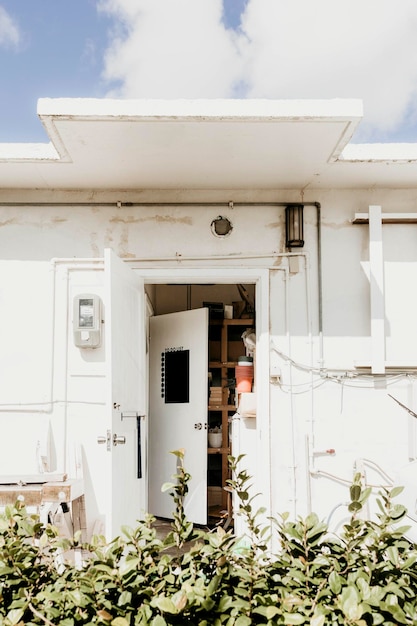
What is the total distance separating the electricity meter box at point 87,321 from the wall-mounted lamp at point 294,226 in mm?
1721

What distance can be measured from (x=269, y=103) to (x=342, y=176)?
1.18 metres

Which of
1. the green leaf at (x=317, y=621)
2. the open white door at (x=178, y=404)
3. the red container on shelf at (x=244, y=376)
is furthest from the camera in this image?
the open white door at (x=178, y=404)

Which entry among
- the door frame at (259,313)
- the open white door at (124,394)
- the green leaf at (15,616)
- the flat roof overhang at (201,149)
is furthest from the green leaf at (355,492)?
the door frame at (259,313)

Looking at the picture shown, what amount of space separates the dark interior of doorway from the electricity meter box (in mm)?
1705

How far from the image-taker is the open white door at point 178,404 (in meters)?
6.04

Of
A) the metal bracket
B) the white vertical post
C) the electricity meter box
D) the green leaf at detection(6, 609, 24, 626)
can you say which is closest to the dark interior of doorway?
the electricity meter box

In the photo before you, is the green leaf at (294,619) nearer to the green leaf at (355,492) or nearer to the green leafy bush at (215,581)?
the green leafy bush at (215,581)

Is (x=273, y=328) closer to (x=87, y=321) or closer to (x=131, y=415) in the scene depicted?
(x=131, y=415)

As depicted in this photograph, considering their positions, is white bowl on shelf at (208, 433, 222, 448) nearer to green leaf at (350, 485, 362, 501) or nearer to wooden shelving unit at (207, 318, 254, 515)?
wooden shelving unit at (207, 318, 254, 515)

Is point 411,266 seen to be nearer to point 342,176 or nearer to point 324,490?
point 342,176

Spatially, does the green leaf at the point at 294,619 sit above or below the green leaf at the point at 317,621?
below

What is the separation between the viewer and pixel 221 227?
4.62 meters

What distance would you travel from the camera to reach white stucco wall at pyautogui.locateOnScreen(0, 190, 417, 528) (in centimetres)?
444

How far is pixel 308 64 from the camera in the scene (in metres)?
11.5
